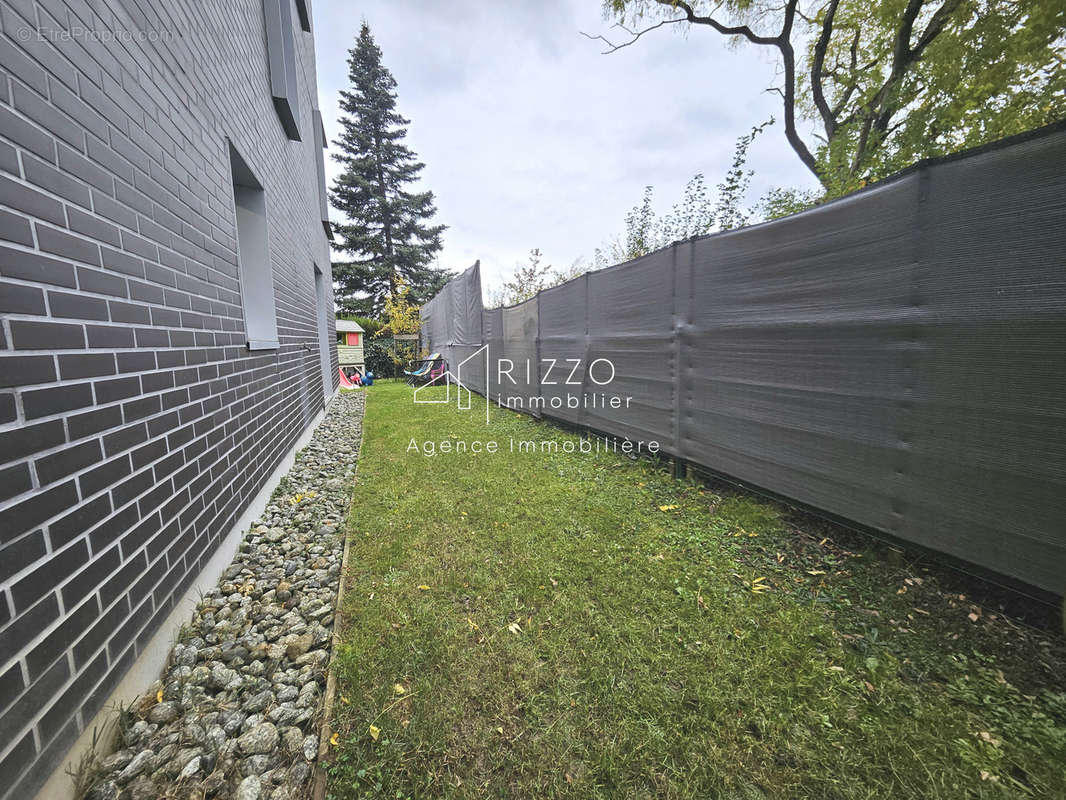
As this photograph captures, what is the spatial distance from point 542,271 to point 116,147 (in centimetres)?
1535

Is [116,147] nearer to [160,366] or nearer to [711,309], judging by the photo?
A: [160,366]

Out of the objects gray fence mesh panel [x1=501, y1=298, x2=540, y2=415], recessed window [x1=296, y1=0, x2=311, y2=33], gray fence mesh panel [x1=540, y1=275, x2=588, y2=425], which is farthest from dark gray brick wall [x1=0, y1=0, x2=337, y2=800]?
recessed window [x1=296, y1=0, x2=311, y2=33]

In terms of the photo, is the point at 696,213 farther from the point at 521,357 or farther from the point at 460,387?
the point at 460,387

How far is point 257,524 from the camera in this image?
2625 millimetres

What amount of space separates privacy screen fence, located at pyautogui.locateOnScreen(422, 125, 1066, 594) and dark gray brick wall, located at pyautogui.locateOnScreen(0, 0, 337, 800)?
3079 millimetres

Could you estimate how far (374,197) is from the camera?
20391 mm

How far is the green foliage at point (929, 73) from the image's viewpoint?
4426 millimetres

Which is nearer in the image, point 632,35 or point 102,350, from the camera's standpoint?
point 102,350

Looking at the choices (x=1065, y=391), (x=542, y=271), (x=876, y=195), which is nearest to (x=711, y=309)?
(x=876, y=195)

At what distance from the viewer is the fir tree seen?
20.0 m

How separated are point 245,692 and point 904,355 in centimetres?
309

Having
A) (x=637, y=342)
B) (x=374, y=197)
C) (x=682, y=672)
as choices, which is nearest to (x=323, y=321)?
(x=637, y=342)

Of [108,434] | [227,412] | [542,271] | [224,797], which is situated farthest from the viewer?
Result: [542,271]

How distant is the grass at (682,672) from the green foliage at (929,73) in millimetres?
4955
